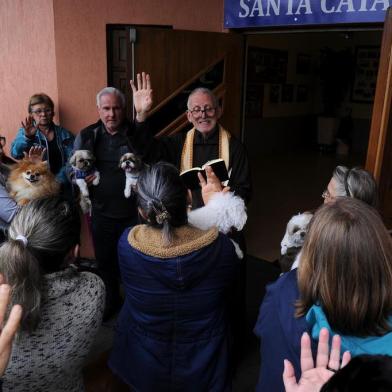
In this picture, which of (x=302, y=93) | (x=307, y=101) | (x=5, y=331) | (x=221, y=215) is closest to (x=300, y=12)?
(x=221, y=215)

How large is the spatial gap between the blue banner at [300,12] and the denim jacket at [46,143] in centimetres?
191

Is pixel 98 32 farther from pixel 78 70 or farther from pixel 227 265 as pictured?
pixel 227 265

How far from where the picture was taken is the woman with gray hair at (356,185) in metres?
1.91

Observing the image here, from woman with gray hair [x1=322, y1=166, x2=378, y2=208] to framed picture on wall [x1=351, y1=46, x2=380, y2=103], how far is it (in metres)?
9.74

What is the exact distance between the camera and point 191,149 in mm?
2715

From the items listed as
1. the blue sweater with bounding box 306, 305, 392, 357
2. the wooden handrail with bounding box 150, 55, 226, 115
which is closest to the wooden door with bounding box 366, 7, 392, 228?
the wooden handrail with bounding box 150, 55, 226, 115

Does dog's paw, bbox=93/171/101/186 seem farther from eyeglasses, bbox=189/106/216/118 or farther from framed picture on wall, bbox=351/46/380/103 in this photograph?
framed picture on wall, bbox=351/46/380/103

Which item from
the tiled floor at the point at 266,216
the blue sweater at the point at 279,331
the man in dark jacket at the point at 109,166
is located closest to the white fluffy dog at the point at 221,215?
the blue sweater at the point at 279,331

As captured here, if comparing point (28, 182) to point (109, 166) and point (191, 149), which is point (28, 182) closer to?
point (109, 166)

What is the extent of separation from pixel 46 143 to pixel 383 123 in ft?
8.47

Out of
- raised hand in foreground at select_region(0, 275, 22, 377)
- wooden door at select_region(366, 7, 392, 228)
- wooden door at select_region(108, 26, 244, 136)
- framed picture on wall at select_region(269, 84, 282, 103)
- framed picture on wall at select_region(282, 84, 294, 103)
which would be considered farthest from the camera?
framed picture on wall at select_region(282, 84, 294, 103)

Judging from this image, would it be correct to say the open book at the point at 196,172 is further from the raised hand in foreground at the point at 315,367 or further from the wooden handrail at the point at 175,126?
the wooden handrail at the point at 175,126

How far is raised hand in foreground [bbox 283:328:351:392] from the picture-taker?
3.04ft

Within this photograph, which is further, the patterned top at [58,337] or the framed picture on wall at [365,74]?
the framed picture on wall at [365,74]
